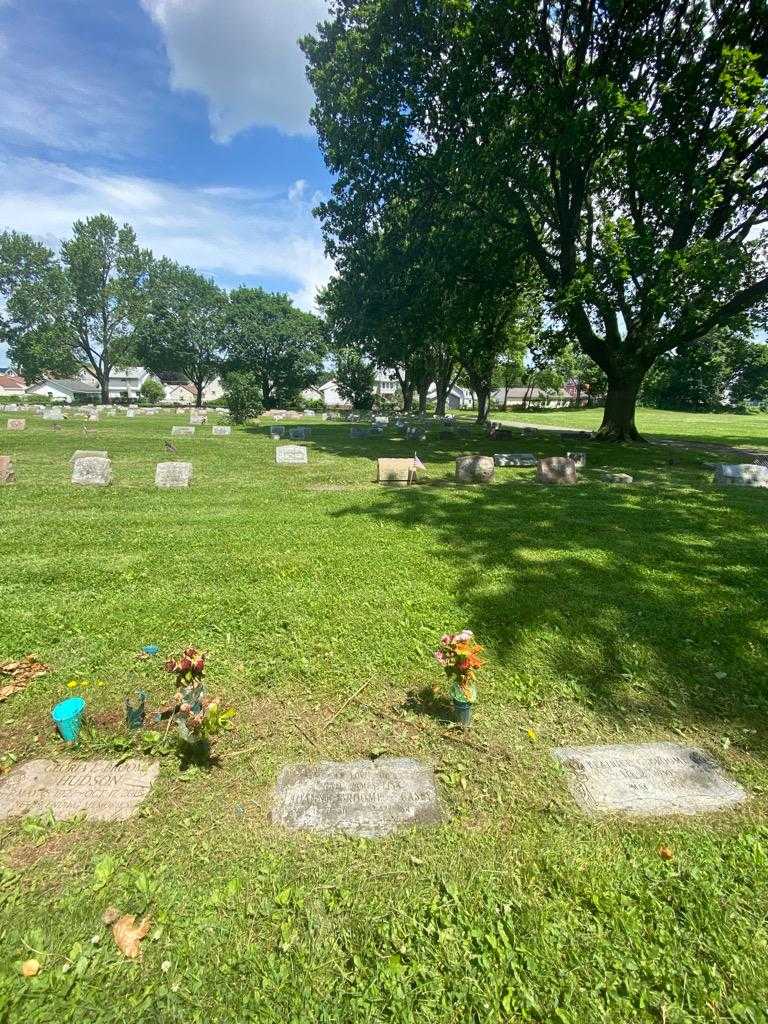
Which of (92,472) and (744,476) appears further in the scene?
(744,476)

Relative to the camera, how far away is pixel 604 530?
23.9 feet

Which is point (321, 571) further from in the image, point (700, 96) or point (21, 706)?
point (700, 96)

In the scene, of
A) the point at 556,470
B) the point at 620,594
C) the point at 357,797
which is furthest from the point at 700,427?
the point at 357,797

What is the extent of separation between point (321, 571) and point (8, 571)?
3669 mm

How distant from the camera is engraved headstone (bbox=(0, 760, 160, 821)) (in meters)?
2.46

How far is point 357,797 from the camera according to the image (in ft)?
8.45

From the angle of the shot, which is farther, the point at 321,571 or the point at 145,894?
the point at 321,571

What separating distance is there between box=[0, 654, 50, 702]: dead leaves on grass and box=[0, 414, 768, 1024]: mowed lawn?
0.08 meters

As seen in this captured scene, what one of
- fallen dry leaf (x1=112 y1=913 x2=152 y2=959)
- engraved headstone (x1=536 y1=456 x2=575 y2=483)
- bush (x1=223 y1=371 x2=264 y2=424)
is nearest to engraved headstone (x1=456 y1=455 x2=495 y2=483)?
engraved headstone (x1=536 y1=456 x2=575 y2=483)

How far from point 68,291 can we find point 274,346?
25541mm

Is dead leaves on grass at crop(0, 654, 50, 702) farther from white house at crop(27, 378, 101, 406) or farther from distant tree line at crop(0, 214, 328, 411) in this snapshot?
white house at crop(27, 378, 101, 406)

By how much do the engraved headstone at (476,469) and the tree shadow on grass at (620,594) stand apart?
7.68 ft

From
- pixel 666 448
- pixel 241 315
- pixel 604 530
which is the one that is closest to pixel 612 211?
pixel 666 448

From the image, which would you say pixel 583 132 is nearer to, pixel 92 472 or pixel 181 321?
pixel 92 472
